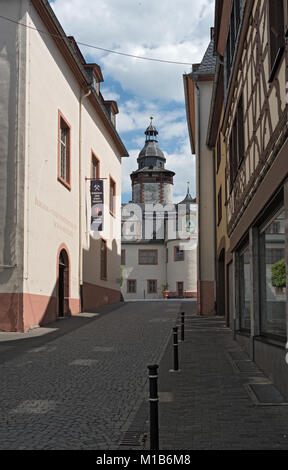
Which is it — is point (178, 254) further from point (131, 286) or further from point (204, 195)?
point (204, 195)

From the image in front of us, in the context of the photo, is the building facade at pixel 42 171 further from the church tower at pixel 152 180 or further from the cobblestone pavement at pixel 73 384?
the church tower at pixel 152 180

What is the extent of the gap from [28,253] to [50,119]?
5.25 meters

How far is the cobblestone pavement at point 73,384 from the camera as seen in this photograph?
582cm

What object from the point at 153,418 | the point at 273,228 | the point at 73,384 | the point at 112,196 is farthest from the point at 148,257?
the point at 153,418

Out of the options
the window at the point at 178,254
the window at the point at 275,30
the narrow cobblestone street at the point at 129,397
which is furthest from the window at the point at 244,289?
the window at the point at 178,254

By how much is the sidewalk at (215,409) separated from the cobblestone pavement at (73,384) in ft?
1.25

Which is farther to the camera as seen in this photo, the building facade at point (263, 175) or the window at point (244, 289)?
the window at point (244, 289)

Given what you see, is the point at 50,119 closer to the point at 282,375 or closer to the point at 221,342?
the point at 221,342

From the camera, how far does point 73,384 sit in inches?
343

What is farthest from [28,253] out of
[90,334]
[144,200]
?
[144,200]

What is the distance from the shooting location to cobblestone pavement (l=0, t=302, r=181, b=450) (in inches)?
229

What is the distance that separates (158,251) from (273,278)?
4966 centimetres

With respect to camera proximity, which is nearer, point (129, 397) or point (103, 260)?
point (129, 397)

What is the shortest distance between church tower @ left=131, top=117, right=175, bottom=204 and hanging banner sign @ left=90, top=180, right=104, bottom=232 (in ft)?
166
